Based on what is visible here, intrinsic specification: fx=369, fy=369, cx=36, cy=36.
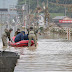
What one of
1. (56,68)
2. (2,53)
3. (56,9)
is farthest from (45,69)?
(56,9)

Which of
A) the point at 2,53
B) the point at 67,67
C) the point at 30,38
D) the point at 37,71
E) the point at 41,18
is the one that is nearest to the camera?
the point at 2,53

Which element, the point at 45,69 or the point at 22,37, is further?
the point at 22,37

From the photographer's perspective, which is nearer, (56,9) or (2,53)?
(2,53)

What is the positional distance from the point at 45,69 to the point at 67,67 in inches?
40.1

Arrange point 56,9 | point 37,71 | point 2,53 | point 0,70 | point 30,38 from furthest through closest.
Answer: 1. point 56,9
2. point 30,38
3. point 37,71
4. point 2,53
5. point 0,70

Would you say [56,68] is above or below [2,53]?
below

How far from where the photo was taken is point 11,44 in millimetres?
26438

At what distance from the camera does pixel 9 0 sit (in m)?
177

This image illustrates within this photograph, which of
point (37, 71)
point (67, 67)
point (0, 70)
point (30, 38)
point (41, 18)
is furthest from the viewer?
point (41, 18)

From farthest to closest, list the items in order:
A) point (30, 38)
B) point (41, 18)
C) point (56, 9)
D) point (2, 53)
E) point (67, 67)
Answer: point (56, 9) < point (41, 18) < point (30, 38) < point (67, 67) < point (2, 53)

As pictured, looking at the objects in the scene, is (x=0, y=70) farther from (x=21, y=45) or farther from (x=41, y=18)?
(x=41, y=18)

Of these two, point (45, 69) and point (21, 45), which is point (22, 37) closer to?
point (21, 45)

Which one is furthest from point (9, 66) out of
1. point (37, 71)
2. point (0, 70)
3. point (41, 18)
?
point (41, 18)

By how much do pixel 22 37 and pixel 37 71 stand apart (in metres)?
13.6
